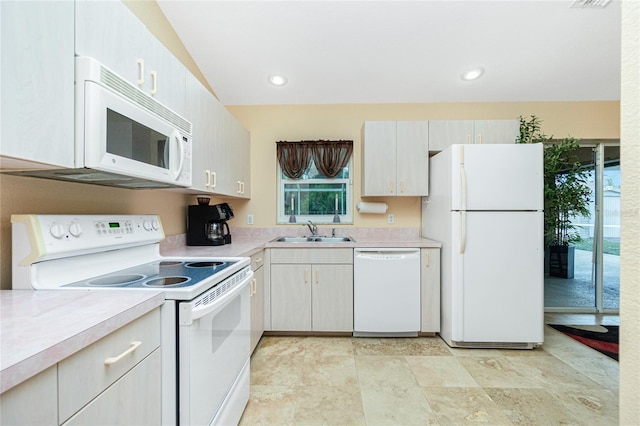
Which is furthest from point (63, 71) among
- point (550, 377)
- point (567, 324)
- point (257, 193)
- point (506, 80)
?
point (567, 324)

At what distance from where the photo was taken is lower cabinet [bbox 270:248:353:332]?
2.72 m

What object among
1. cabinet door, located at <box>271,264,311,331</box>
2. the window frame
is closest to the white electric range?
cabinet door, located at <box>271,264,311,331</box>

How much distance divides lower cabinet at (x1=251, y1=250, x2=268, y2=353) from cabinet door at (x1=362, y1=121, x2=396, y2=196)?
4.37ft

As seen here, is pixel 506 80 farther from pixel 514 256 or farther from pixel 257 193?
pixel 257 193

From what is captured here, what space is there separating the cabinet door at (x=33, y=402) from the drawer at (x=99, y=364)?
2 centimetres

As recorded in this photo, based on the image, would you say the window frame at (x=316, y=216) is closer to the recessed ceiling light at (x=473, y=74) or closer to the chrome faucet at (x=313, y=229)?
the chrome faucet at (x=313, y=229)

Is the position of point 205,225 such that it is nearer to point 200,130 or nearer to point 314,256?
point 200,130

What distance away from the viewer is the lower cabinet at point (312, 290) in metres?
2.72

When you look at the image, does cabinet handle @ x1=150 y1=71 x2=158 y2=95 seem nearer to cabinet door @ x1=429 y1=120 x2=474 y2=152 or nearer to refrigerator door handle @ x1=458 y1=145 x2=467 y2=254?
refrigerator door handle @ x1=458 y1=145 x2=467 y2=254

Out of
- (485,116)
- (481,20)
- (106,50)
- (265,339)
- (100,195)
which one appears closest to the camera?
(106,50)

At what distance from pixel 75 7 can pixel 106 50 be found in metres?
0.17

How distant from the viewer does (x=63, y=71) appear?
0.98m

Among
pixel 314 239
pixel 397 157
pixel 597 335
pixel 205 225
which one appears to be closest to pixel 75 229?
pixel 205 225

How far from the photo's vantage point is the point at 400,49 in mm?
2650
